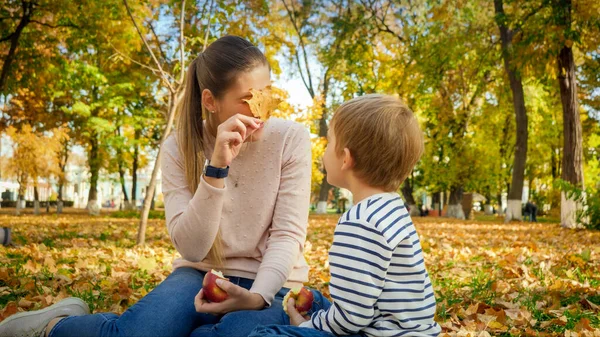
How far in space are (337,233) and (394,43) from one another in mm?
22742

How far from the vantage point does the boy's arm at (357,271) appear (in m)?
1.82

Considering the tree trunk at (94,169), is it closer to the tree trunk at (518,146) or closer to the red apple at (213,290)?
the tree trunk at (518,146)

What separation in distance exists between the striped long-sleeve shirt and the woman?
1.64 ft

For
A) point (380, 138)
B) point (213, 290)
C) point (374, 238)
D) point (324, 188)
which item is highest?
point (324, 188)

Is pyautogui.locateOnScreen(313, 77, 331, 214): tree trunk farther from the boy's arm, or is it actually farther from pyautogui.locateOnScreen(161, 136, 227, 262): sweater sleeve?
the boy's arm

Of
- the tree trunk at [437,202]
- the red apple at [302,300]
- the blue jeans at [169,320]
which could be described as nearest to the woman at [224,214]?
the blue jeans at [169,320]

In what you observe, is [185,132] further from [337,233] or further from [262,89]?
[337,233]

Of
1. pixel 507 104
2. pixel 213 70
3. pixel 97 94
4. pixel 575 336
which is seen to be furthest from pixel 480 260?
pixel 507 104

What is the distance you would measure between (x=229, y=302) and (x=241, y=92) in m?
0.98

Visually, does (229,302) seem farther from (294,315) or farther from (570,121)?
(570,121)

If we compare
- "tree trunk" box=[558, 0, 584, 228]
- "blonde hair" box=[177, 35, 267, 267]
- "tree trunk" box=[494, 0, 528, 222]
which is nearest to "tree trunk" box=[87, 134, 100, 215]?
"tree trunk" box=[494, 0, 528, 222]

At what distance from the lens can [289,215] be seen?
272 cm

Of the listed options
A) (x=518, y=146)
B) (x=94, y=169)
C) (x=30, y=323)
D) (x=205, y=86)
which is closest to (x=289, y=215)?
(x=205, y=86)

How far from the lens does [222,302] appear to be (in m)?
2.20
